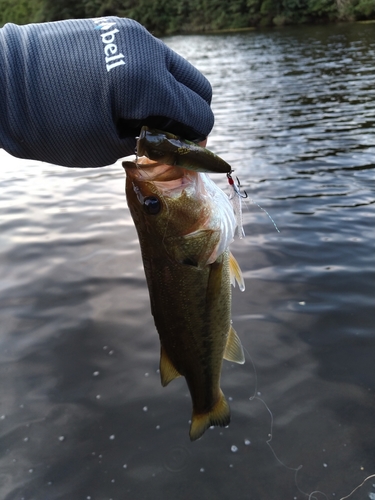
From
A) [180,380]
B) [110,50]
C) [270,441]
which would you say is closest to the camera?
[110,50]

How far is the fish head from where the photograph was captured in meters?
1.92

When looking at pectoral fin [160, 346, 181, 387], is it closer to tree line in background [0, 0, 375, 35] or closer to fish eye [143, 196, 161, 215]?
fish eye [143, 196, 161, 215]

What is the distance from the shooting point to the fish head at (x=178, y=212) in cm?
192

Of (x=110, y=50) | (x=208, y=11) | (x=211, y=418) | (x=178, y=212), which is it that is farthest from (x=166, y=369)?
(x=208, y=11)

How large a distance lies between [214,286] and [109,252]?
3974 millimetres

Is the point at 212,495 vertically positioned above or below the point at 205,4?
above

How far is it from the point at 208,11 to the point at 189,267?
6579 cm

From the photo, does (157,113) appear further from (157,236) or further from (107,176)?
(107,176)

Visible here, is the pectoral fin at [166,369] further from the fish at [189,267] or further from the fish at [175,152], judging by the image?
the fish at [175,152]

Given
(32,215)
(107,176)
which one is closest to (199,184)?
(32,215)

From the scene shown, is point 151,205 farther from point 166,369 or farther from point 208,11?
point 208,11

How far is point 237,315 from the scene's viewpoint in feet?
14.8

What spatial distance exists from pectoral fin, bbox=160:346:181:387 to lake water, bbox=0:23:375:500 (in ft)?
3.10

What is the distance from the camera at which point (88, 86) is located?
6.20 feet
